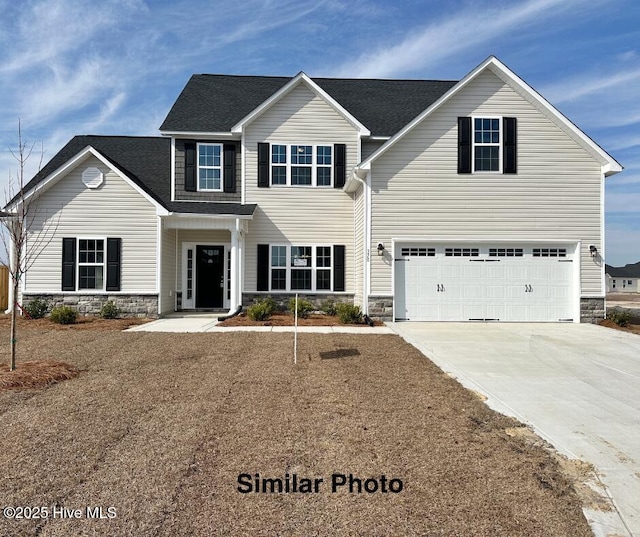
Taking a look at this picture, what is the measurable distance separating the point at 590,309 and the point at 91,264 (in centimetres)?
1543

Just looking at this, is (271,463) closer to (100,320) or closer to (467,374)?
(467,374)

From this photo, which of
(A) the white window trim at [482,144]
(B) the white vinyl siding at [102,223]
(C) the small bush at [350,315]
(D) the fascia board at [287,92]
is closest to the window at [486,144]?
(A) the white window trim at [482,144]

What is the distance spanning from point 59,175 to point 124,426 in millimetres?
12341

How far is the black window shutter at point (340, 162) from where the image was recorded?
1634 cm

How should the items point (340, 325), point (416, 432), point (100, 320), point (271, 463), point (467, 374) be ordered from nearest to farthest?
point (271, 463) → point (416, 432) → point (467, 374) → point (340, 325) → point (100, 320)

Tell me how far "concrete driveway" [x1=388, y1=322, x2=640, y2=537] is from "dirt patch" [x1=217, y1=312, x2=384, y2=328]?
1.85 meters

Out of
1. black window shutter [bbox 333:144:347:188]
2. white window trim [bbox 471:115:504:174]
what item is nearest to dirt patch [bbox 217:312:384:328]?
black window shutter [bbox 333:144:347:188]

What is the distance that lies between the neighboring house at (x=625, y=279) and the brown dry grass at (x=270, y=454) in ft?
227

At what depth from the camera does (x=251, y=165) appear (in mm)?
16422

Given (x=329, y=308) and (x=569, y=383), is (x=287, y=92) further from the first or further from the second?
(x=569, y=383)

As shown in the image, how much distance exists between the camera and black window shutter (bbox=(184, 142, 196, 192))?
1645 cm

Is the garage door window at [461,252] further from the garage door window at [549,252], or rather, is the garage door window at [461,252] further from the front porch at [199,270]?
the front porch at [199,270]

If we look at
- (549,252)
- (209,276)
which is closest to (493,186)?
(549,252)

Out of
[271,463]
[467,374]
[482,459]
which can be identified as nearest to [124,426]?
[271,463]
